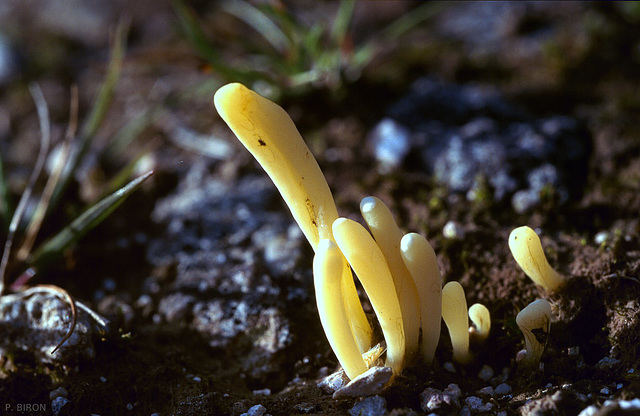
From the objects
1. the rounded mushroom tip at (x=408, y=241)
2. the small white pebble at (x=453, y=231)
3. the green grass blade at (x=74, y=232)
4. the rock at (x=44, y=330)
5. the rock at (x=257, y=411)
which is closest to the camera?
the rounded mushroom tip at (x=408, y=241)

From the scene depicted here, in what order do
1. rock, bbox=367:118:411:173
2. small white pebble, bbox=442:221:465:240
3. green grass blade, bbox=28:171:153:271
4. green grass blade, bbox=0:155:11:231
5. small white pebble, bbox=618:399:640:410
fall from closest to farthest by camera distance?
small white pebble, bbox=618:399:640:410, green grass blade, bbox=28:171:153:271, small white pebble, bbox=442:221:465:240, green grass blade, bbox=0:155:11:231, rock, bbox=367:118:411:173

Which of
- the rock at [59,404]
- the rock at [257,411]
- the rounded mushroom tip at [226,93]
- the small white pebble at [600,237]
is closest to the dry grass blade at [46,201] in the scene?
the rock at [59,404]

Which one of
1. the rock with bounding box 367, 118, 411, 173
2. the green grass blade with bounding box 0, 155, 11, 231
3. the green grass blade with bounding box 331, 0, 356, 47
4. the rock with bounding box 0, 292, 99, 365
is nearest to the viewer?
the rock with bounding box 0, 292, 99, 365

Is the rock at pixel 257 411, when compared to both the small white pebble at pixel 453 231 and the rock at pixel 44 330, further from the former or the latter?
the small white pebble at pixel 453 231

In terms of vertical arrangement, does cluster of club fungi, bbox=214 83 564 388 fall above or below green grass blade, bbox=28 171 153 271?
below

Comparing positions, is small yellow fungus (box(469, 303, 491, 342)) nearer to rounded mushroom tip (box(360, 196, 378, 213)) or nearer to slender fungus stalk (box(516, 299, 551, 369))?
slender fungus stalk (box(516, 299, 551, 369))

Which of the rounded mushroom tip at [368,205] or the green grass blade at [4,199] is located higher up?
the green grass blade at [4,199]

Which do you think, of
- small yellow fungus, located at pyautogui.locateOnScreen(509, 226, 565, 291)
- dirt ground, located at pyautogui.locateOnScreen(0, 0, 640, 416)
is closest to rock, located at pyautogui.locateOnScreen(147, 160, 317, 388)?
dirt ground, located at pyautogui.locateOnScreen(0, 0, 640, 416)

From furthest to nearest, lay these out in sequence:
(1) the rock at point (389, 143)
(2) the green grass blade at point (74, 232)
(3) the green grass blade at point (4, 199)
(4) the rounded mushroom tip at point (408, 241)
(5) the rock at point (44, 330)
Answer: (1) the rock at point (389, 143), (3) the green grass blade at point (4, 199), (2) the green grass blade at point (74, 232), (5) the rock at point (44, 330), (4) the rounded mushroom tip at point (408, 241)
